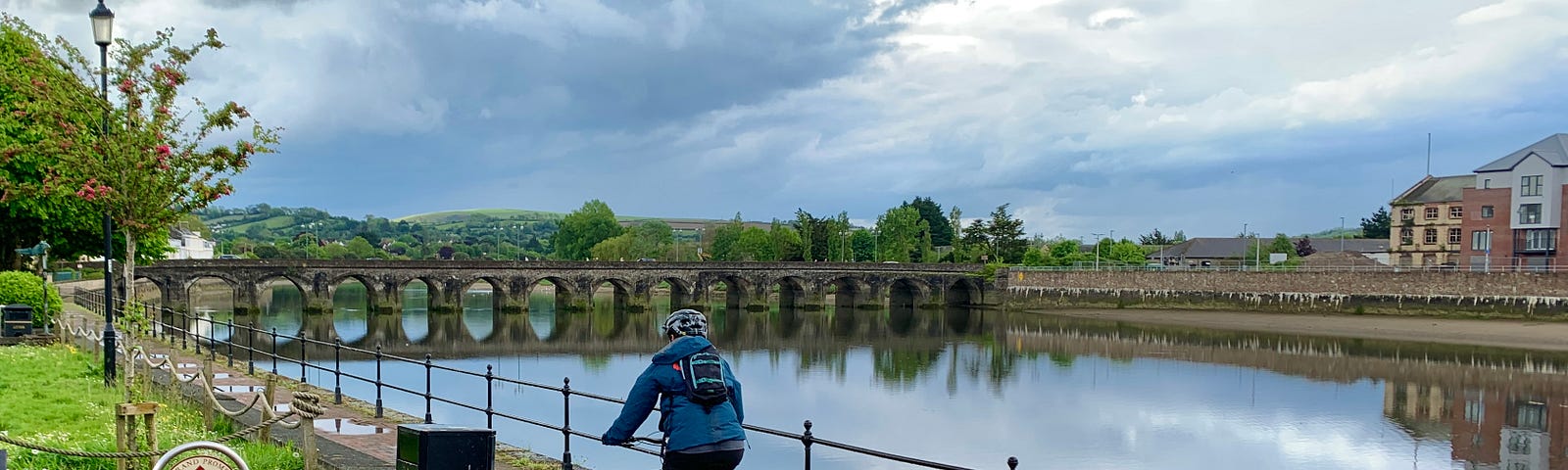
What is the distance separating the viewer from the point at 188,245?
117500 millimetres

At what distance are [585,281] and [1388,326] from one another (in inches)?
1709

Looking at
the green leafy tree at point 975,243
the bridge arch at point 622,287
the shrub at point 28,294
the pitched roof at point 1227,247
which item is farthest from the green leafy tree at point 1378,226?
the shrub at point 28,294

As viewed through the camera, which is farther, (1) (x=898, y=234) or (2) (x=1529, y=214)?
(1) (x=898, y=234)

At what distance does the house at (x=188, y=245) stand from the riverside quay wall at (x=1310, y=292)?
244 feet

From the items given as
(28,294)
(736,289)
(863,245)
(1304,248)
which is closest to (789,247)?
(863,245)

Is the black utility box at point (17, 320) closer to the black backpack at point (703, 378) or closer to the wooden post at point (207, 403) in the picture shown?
the wooden post at point (207, 403)

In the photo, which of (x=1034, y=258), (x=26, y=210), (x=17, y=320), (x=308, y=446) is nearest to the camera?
(x=308, y=446)

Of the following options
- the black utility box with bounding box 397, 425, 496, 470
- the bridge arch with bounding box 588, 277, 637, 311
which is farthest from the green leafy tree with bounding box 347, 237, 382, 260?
the black utility box with bounding box 397, 425, 496, 470

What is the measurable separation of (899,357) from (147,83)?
29.5m

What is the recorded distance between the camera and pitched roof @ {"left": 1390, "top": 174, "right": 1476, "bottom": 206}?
2763 inches

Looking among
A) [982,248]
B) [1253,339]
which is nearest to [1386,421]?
[1253,339]

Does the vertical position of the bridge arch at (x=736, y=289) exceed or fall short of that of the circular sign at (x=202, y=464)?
it falls short

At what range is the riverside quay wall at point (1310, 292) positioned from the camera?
50.3 meters

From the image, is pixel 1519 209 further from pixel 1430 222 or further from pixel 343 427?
pixel 343 427
